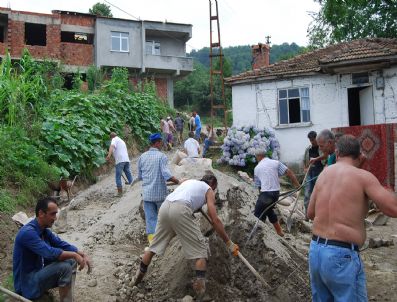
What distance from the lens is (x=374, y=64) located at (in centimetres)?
1410

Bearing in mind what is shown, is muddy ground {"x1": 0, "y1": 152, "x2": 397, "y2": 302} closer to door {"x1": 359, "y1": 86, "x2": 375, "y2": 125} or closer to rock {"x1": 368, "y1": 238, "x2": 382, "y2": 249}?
rock {"x1": 368, "y1": 238, "x2": 382, "y2": 249}

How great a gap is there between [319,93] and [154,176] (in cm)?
1023

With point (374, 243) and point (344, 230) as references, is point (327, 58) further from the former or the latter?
point (344, 230)

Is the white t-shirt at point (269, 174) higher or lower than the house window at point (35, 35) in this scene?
A: lower

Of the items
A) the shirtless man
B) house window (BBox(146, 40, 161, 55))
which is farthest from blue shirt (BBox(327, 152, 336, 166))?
house window (BBox(146, 40, 161, 55))

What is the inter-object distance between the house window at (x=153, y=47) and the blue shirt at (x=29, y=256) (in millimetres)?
28316

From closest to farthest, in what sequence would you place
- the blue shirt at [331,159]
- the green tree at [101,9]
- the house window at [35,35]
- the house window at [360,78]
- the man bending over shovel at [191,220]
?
1. the man bending over shovel at [191,220]
2. the blue shirt at [331,159]
3. the house window at [360,78]
4. the house window at [35,35]
5. the green tree at [101,9]

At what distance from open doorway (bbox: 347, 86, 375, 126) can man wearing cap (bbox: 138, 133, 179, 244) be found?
33.9 ft

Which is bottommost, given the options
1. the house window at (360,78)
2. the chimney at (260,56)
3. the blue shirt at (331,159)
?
the blue shirt at (331,159)

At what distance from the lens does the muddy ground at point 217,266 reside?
545 cm

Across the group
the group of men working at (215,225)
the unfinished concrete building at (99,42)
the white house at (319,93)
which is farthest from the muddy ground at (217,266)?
the unfinished concrete building at (99,42)

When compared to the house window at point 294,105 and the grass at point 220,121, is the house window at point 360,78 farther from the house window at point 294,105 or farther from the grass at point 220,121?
the grass at point 220,121

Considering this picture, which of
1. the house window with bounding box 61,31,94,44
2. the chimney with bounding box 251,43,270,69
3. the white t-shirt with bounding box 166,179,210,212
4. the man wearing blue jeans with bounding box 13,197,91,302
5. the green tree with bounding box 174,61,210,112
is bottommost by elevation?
Result: the man wearing blue jeans with bounding box 13,197,91,302

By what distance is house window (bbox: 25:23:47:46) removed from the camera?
28.5 m
